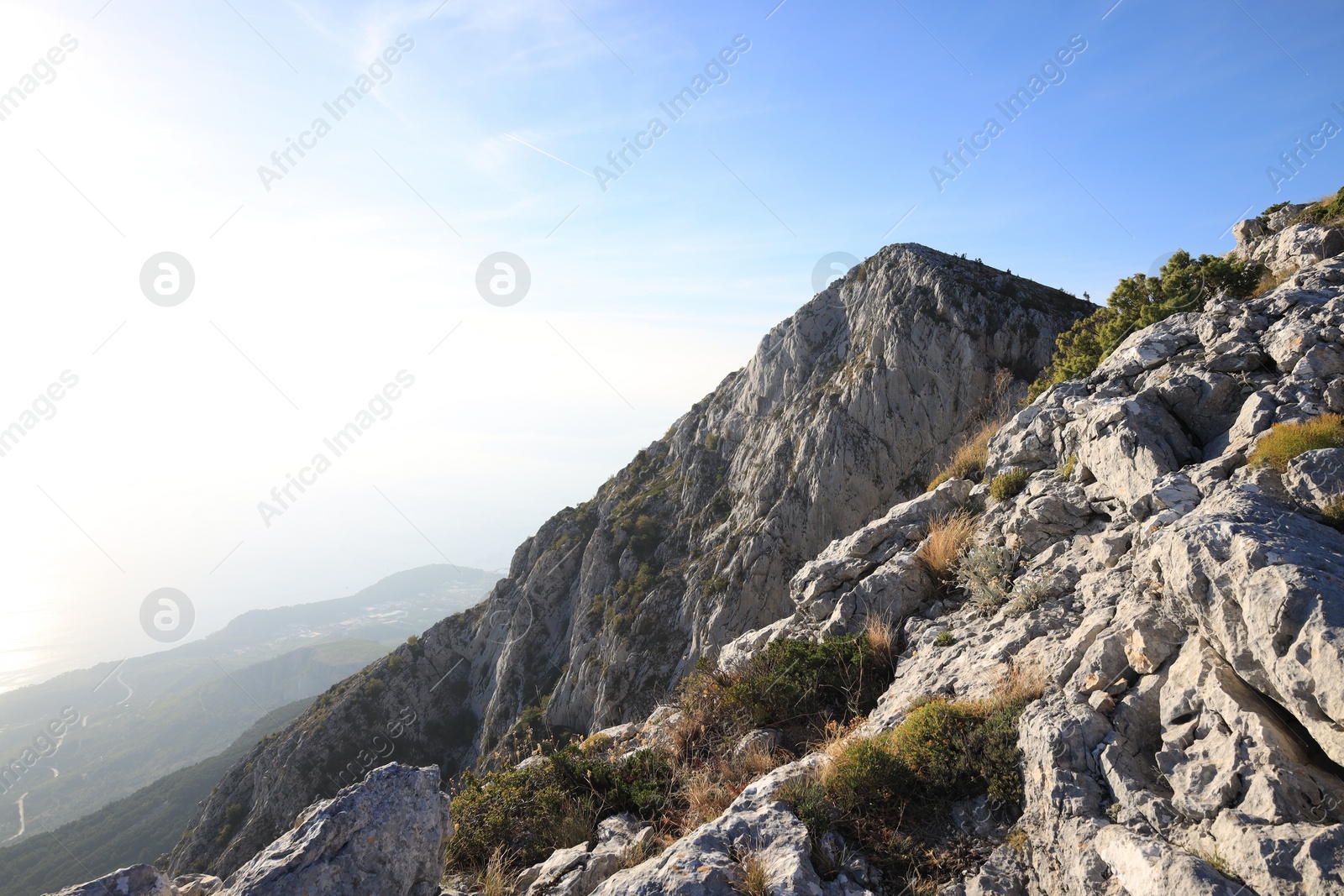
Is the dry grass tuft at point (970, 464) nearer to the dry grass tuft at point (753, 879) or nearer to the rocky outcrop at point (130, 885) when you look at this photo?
the dry grass tuft at point (753, 879)

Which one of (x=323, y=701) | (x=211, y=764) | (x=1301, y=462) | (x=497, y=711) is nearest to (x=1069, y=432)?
(x=1301, y=462)

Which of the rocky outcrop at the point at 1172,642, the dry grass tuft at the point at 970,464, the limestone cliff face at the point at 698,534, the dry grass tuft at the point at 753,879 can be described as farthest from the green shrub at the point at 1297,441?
the limestone cliff face at the point at 698,534

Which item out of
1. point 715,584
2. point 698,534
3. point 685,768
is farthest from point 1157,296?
point 698,534

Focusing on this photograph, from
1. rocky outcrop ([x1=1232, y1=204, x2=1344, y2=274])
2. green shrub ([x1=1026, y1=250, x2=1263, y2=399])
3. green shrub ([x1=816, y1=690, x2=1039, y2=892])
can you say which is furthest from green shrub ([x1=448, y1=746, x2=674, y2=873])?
rocky outcrop ([x1=1232, y1=204, x2=1344, y2=274])

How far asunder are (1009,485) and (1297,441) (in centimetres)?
474

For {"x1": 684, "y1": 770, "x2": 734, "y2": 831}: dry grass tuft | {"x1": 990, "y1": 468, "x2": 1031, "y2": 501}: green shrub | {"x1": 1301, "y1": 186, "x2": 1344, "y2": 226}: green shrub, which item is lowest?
{"x1": 1301, "y1": 186, "x2": 1344, "y2": 226}: green shrub

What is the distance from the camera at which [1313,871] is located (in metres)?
3.88

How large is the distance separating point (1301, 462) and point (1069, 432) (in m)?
4.55

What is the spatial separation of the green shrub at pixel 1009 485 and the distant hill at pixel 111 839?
80820 millimetres

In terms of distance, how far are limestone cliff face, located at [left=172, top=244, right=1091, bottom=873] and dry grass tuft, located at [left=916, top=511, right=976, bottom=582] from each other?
16.0m

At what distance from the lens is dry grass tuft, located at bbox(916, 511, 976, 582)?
1097 cm

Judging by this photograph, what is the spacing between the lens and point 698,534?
3972 centimetres

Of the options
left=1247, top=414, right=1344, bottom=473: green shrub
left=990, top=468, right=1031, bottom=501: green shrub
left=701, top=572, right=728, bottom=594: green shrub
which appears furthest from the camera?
left=701, top=572, right=728, bottom=594: green shrub

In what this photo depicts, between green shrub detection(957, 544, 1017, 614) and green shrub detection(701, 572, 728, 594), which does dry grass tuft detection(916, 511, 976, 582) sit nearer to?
green shrub detection(957, 544, 1017, 614)
